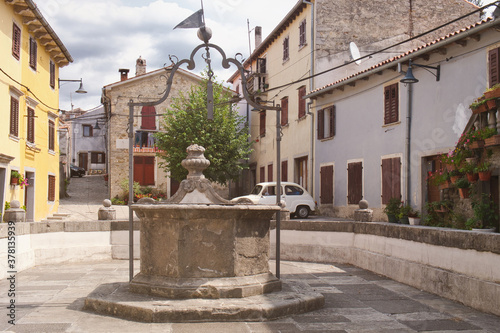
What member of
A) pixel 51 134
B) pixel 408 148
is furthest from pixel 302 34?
pixel 51 134

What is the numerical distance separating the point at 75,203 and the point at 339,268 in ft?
72.1

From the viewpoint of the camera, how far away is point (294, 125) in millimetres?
24625

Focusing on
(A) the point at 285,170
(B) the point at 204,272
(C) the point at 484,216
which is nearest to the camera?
(B) the point at 204,272

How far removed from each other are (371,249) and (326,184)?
10.5 m

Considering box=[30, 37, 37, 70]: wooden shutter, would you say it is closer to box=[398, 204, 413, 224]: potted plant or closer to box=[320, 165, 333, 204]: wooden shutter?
box=[320, 165, 333, 204]: wooden shutter

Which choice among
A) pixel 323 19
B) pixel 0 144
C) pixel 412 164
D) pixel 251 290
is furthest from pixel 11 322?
pixel 323 19

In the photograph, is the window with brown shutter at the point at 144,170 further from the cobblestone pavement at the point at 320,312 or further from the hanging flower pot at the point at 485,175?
the hanging flower pot at the point at 485,175

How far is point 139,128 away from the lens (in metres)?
31.5

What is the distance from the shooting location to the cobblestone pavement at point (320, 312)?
595 centimetres

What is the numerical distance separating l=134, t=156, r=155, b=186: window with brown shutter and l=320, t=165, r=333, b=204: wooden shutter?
1289cm

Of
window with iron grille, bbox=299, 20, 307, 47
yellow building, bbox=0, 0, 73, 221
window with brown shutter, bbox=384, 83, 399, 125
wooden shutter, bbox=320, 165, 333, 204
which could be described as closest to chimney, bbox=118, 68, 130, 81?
yellow building, bbox=0, 0, 73, 221

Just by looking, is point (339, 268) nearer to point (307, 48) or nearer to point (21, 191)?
point (21, 191)

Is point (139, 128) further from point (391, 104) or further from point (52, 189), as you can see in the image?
point (391, 104)

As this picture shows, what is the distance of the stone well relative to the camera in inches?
249
